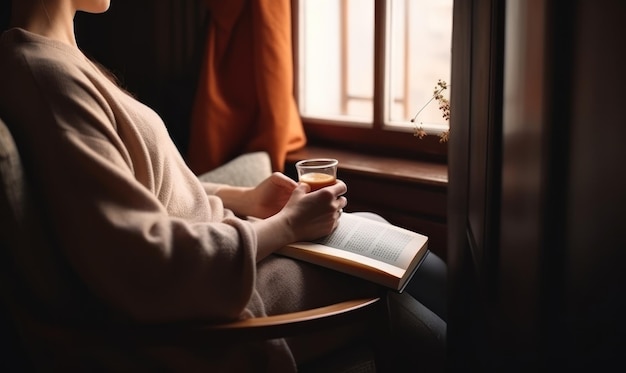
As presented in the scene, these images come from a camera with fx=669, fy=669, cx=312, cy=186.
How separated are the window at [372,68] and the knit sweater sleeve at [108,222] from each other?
3.66 feet

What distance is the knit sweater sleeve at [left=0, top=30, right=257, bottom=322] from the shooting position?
0.96 metres

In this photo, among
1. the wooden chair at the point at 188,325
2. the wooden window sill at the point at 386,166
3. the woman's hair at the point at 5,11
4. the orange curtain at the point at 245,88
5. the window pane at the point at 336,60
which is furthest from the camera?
the window pane at the point at 336,60

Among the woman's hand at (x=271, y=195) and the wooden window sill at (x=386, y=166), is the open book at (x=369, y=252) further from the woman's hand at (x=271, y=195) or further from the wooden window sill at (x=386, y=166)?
the wooden window sill at (x=386, y=166)

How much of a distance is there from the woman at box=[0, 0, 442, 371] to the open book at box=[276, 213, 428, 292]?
5 cm

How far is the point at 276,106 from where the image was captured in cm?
211

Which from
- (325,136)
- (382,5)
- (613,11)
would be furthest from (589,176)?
(325,136)

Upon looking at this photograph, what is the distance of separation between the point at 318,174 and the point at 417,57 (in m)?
0.89

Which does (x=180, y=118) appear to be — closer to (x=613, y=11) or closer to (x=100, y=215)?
(x=100, y=215)

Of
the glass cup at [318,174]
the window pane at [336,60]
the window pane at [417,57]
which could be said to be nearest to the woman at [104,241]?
the glass cup at [318,174]

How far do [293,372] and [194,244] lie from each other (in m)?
0.27

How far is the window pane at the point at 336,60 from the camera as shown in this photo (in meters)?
2.24

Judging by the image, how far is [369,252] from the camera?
119cm

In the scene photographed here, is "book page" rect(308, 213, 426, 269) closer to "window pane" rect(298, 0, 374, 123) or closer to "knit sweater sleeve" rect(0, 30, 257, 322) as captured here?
"knit sweater sleeve" rect(0, 30, 257, 322)

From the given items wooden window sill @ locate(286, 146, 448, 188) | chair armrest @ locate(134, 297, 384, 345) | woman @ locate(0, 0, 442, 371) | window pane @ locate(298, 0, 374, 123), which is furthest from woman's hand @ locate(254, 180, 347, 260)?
window pane @ locate(298, 0, 374, 123)
